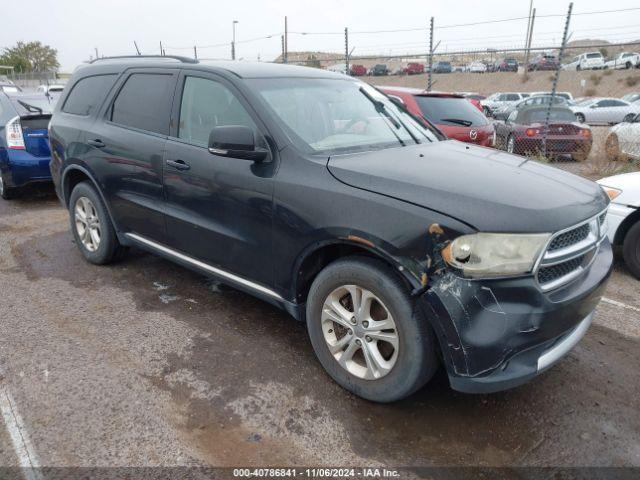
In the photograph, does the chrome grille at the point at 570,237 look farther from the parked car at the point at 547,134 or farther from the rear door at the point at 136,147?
the parked car at the point at 547,134

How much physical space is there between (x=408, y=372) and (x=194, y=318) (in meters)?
1.86

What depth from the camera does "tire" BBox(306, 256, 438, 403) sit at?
98.6 inches

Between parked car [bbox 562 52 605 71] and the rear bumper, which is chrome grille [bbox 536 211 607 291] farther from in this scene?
parked car [bbox 562 52 605 71]

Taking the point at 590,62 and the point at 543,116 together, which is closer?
the point at 543,116

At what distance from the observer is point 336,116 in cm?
352

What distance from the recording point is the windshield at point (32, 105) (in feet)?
23.3

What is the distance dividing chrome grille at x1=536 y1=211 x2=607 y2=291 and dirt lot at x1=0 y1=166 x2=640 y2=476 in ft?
2.68

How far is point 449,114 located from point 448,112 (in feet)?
0.15

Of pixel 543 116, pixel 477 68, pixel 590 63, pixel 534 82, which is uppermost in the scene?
pixel 543 116

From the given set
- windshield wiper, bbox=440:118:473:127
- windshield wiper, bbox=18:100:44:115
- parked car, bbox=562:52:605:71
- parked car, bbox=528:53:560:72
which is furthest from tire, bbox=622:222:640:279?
parked car, bbox=562:52:605:71

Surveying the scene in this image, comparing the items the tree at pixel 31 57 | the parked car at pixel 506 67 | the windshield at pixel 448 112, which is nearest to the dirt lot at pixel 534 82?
the parked car at pixel 506 67

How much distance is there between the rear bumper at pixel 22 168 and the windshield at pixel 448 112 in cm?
554

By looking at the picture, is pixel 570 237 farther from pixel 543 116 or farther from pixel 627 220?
pixel 543 116

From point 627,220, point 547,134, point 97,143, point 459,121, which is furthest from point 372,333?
point 547,134
